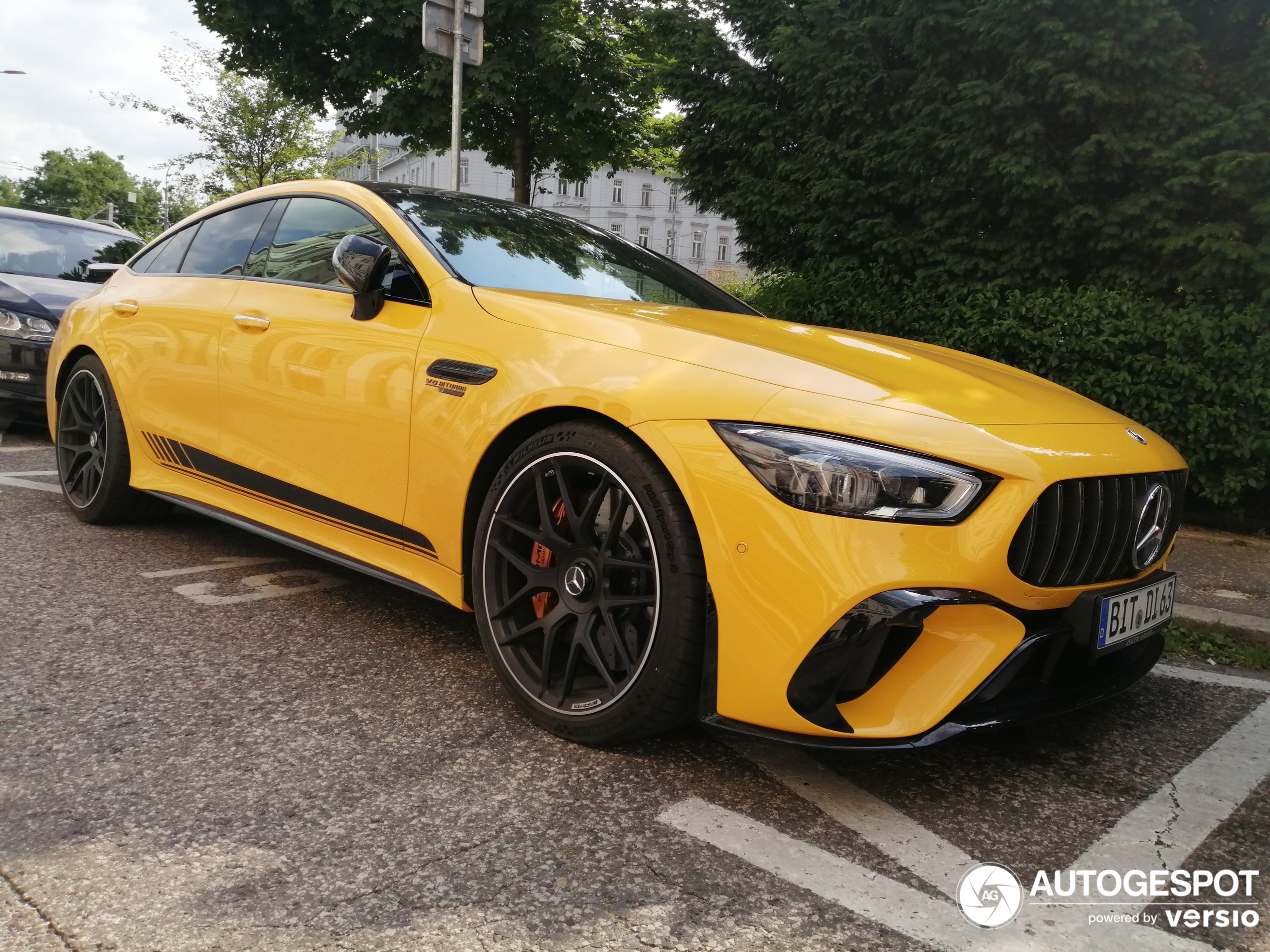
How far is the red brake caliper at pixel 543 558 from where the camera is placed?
273 cm

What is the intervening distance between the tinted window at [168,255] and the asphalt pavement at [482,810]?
161 centimetres

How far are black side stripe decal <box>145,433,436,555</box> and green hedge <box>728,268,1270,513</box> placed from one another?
4.19 meters

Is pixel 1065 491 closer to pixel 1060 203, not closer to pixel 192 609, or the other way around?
pixel 192 609

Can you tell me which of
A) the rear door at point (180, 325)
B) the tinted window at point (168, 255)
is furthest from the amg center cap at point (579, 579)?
the tinted window at point (168, 255)

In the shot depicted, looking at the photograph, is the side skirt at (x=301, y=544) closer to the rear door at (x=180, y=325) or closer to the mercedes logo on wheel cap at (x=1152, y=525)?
the rear door at (x=180, y=325)

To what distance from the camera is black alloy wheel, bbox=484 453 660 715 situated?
252cm

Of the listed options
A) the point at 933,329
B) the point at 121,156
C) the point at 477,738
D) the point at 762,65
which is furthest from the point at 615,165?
the point at 121,156

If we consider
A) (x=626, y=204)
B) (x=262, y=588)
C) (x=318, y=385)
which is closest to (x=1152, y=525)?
(x=318, y=385)

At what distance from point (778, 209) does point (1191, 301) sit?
270 cm

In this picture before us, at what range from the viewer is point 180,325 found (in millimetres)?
4090

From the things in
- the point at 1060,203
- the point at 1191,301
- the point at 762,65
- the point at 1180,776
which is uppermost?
the point at 762,65

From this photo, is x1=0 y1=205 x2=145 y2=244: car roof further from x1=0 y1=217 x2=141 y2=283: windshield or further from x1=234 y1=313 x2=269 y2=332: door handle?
x1=234 y1=313 x2=269 y2=332: door handle

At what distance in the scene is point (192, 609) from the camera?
12.1ft

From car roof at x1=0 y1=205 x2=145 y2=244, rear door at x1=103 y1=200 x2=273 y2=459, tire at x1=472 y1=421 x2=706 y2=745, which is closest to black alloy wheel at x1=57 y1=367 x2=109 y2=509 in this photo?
rear door at x1=103 y1=200 x2=273 y2=459
